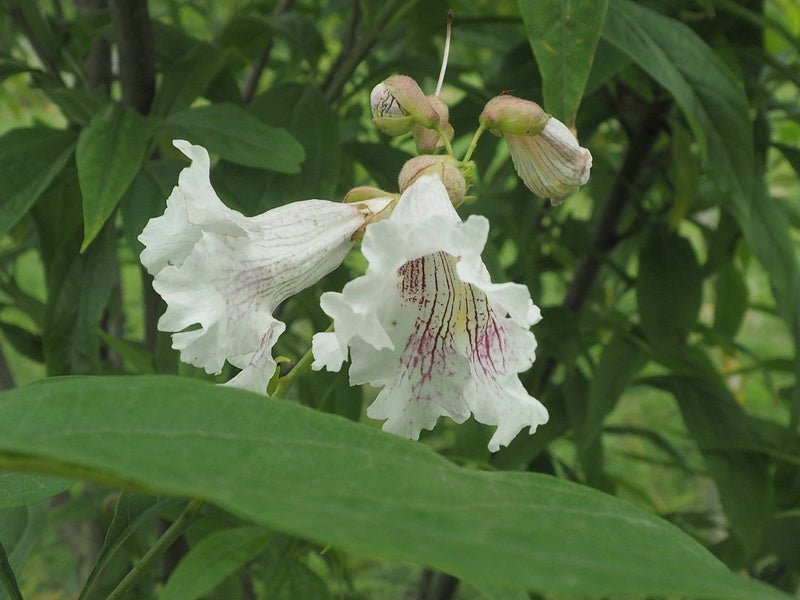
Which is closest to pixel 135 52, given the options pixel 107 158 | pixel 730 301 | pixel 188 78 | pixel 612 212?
pixel 188 78

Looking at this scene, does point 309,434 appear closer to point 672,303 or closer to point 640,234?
point 672,303

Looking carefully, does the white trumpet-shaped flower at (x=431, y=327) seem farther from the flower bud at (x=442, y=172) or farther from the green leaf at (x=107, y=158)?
the green leaf at (x=107, y=158)

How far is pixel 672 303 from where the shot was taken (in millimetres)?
1116

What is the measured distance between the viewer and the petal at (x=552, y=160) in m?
0.57

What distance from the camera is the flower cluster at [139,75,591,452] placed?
514mm

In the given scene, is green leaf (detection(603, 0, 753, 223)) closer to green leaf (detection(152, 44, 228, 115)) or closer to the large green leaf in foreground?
green leaf (detection(152, 44, 228, 115))

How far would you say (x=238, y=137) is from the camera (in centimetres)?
78

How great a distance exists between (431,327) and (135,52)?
442 millimetres

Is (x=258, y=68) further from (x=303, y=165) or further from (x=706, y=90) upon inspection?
(x=706, y=90)

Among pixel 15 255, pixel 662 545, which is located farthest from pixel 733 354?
pixel 662 545

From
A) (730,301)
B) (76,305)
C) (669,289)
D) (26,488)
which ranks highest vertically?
(26,488)

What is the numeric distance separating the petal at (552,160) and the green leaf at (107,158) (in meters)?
0.28

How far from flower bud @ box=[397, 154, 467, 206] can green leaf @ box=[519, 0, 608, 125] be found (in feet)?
0.32

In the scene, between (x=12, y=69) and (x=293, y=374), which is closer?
(x=293, y=374)
